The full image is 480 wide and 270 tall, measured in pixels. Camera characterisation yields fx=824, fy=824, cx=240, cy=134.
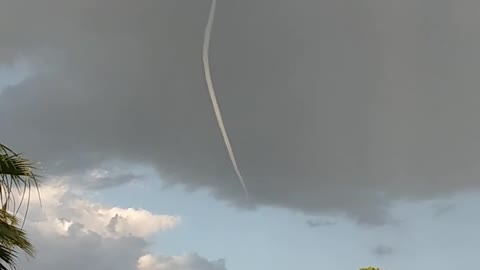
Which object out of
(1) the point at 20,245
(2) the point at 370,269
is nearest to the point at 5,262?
(1) the point at 20,245

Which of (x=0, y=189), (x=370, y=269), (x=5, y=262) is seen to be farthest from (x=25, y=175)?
(x=370, y=269)

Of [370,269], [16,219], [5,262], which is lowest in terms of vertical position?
[5,262]

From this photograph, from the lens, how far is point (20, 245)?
15.4m

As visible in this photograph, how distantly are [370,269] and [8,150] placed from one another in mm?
48081

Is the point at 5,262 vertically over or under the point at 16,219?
under

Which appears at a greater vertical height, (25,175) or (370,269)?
(370,269)

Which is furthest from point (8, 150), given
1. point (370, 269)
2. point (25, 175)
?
point (370, 269)

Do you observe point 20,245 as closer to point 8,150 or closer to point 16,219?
point 16,219

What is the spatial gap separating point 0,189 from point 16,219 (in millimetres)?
949

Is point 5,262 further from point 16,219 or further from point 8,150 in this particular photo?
point 8,150

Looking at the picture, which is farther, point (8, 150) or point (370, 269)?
point (370, 269)

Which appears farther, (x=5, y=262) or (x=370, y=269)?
(x=370, y=269)

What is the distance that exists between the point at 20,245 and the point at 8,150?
1806 millimetres

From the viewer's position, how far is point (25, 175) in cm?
1568
